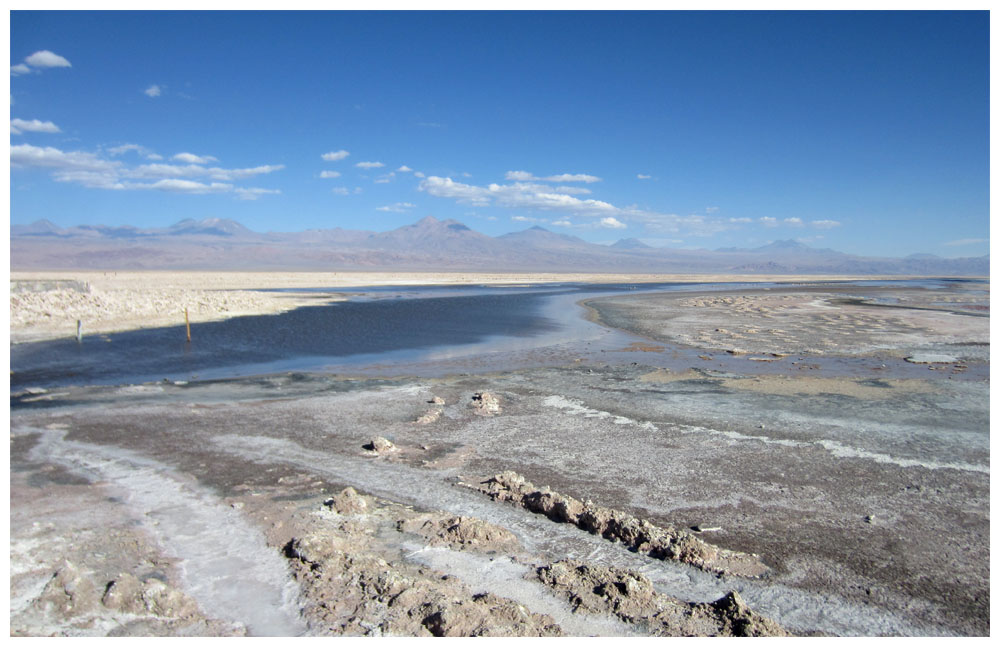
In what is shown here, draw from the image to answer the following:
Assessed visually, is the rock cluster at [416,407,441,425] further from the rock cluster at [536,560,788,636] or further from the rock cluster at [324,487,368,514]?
the rock cluster at [536,560,788,636]

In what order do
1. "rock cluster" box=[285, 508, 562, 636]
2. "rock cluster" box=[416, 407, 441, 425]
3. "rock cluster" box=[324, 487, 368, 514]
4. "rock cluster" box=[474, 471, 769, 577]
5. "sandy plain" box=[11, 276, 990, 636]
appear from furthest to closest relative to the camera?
1. "rock cluster" box=[416, 407, 441, 425]
2. "rock cluster" box=[324, 487, 368, 514]
3. "rock cluster" box=[474, 471, 769, 577]
4. "sandy plain" box=[11, 276, 990, 636]
5. "rock cluster" box=[285, 508, 562, 636]

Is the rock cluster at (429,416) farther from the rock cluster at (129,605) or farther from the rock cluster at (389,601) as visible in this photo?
the rock cluster at (129,605)

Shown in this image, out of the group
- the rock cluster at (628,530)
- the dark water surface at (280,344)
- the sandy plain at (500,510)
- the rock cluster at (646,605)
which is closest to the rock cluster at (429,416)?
the sandy plain at (500,510)

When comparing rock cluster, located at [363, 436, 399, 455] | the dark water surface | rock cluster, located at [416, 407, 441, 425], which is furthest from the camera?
the dark water surface

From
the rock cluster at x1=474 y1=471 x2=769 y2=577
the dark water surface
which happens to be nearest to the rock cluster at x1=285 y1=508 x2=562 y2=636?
the rock cluster at x1=474 y1=471 x2=769 y2=577

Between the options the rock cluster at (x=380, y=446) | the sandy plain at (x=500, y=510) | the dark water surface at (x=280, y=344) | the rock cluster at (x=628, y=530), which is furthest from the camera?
the dark water surface at (x=280, y=344)

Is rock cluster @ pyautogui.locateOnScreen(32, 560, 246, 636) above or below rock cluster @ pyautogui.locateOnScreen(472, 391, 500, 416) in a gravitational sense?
below
